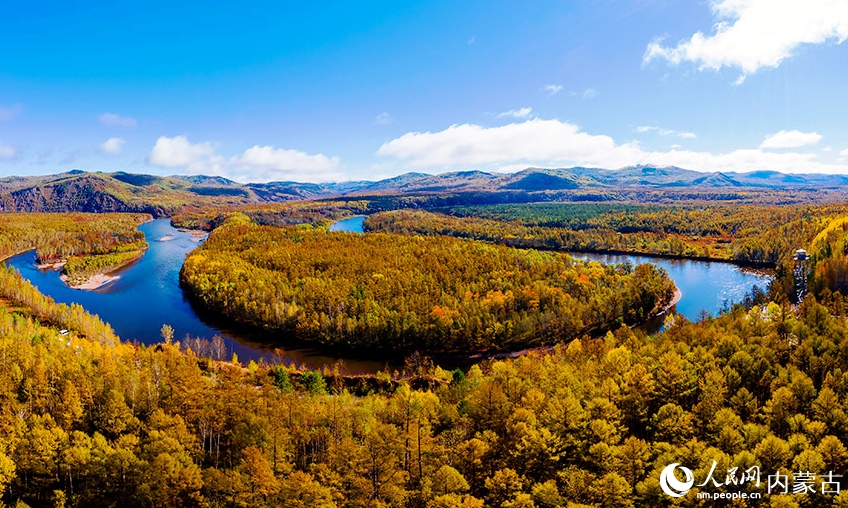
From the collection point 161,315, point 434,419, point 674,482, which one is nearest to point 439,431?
point 434,419

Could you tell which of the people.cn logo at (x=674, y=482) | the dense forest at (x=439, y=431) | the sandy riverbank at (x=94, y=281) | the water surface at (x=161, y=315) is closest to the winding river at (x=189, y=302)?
the water surface at (x=161, y=315)

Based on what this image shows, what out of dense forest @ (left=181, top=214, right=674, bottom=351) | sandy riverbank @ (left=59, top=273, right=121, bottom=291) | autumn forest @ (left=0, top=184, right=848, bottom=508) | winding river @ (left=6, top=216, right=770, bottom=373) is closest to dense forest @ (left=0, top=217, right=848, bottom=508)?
autumn forest @ (left=0, top=184, right=848, bottom=508)

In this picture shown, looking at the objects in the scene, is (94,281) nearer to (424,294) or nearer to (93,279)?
(93,279)

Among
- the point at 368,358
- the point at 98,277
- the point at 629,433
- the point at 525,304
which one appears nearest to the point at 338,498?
the point at 629,433

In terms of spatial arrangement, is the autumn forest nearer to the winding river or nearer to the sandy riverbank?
the winding river

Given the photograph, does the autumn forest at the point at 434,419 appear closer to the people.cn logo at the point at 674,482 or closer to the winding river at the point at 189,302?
the people.cn logo at the point at 674,482

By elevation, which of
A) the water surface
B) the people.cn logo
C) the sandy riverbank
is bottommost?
the water surface
